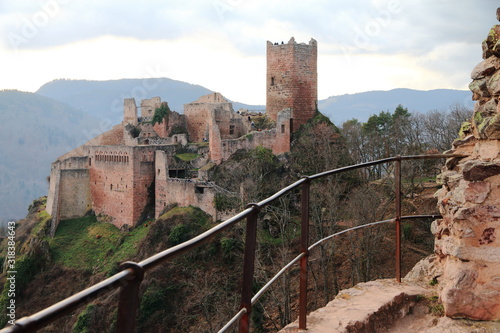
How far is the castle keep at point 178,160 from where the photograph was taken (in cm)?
3031

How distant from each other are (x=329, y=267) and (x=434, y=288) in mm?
16855

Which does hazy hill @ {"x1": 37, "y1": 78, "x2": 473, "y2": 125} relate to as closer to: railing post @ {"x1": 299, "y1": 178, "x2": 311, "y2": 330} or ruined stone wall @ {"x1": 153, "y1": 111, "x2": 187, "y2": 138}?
ruined stone wall @ {"x1": 153, "y1": 111, "x2": 187, "y2": 138}

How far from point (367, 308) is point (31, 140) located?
125 meters

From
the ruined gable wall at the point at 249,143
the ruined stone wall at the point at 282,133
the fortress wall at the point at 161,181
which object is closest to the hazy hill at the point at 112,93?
the fortress wall at the point at 161,181

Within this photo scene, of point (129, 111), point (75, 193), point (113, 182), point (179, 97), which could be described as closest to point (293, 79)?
point (113, 182)

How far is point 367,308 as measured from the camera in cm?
430

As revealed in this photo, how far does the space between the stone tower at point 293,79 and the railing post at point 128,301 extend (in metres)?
31.0

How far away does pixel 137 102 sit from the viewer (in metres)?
49.9

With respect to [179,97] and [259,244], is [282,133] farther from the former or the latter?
[179,97]

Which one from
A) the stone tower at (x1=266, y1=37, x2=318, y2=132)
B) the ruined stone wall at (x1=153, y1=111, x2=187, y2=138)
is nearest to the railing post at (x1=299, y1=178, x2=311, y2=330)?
the stone tower at (x1=266, y1=37, x2=318, y2=132)

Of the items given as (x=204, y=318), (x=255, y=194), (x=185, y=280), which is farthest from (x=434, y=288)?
(x=255, y=194)

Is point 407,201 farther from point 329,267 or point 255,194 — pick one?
point 255,194

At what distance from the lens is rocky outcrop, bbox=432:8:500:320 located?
4.10 m

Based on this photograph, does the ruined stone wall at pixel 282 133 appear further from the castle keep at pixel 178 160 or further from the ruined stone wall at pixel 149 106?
the ruined stone wall at pixel 149 106
